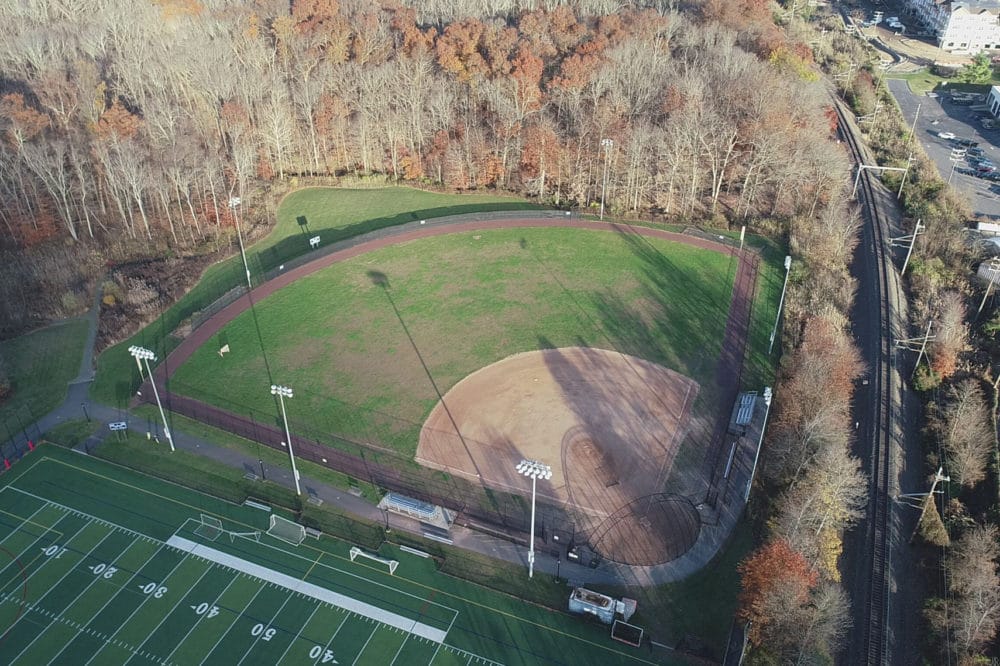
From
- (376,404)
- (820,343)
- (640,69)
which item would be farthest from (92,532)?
(640,69)

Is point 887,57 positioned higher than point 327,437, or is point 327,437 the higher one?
point 887,57

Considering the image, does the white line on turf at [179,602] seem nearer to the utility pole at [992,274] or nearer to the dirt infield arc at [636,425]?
the dirt infield arc at [636,425]

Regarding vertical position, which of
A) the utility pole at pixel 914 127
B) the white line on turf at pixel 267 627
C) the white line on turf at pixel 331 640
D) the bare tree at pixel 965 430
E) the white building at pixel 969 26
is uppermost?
the white building at pixel 969 26

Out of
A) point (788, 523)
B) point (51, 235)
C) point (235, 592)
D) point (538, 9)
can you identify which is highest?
point (538, 9)

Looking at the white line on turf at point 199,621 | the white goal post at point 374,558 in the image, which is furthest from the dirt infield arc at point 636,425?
the white line on turf at point 199,621

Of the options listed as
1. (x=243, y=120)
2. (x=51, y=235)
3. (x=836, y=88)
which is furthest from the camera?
(x=836, y=88)

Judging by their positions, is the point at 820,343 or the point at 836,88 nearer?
the point at 820,343

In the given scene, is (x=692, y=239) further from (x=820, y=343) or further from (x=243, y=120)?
(x=243, y=120)
